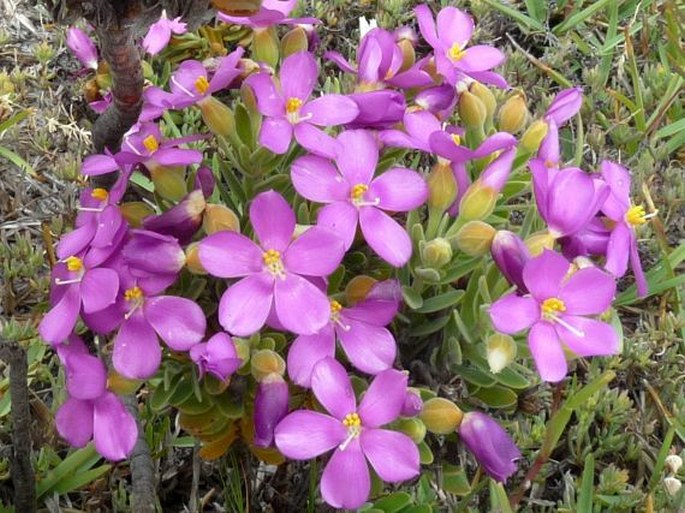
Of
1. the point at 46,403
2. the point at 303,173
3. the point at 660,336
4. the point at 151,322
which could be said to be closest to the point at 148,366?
the point at 151,322

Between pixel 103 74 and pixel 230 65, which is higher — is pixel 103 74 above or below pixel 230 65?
below

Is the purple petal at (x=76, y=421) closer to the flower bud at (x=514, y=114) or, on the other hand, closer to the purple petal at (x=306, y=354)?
the purple petal at (x=306, y=354)

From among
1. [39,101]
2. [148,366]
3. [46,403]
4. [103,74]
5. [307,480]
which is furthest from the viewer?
[39,101]

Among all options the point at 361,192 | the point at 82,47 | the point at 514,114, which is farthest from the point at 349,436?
the point at 82,47

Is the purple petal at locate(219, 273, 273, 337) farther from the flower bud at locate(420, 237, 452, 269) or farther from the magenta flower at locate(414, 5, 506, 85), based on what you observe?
the magenta flower at locate(414, 5, 506, 85)

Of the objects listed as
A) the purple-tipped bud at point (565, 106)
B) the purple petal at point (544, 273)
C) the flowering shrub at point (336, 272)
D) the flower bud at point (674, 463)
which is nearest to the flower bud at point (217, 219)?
the flowering shrub at point (336, 272)

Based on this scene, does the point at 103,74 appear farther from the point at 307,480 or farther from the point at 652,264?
the point at 652,264
